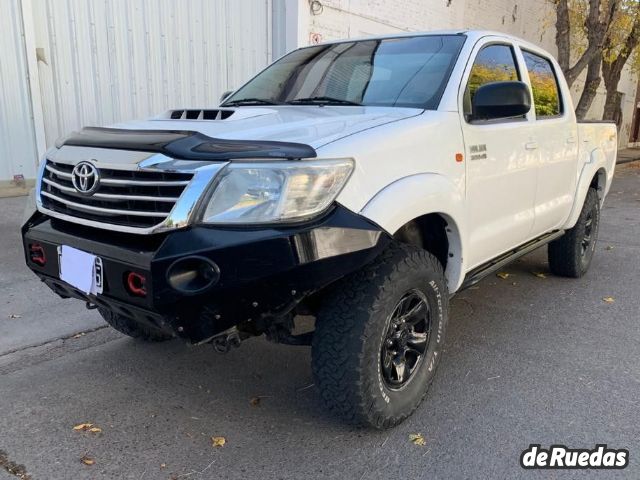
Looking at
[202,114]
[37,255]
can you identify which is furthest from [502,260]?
[37,255]

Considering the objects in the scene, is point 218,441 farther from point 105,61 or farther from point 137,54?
point 137,54

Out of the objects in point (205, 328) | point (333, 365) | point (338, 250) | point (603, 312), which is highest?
point (338, 250)

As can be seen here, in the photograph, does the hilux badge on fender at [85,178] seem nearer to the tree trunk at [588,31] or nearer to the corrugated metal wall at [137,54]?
the corrugated metal wall at [137,54]

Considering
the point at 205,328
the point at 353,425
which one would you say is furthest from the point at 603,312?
A: the point at 205,328

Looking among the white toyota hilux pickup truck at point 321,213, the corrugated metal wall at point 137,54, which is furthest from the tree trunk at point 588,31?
the white toyota hilux pickup truck at point 321,213

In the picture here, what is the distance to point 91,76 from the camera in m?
7.23

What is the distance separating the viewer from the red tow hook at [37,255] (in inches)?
106

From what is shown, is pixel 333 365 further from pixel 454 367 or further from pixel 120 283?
pixel 454 367

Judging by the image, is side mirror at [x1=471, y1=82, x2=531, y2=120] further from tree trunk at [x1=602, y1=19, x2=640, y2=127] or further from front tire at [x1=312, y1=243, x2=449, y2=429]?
tree trunk at [x1=602, y1=19, x2=640, y2=127]

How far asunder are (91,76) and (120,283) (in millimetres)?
5731

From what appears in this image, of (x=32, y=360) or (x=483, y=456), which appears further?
(x=32, y=360)

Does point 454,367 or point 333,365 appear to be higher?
point 333,365

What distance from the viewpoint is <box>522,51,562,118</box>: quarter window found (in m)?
4.23

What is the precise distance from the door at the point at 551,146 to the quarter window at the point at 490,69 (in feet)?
0.89
